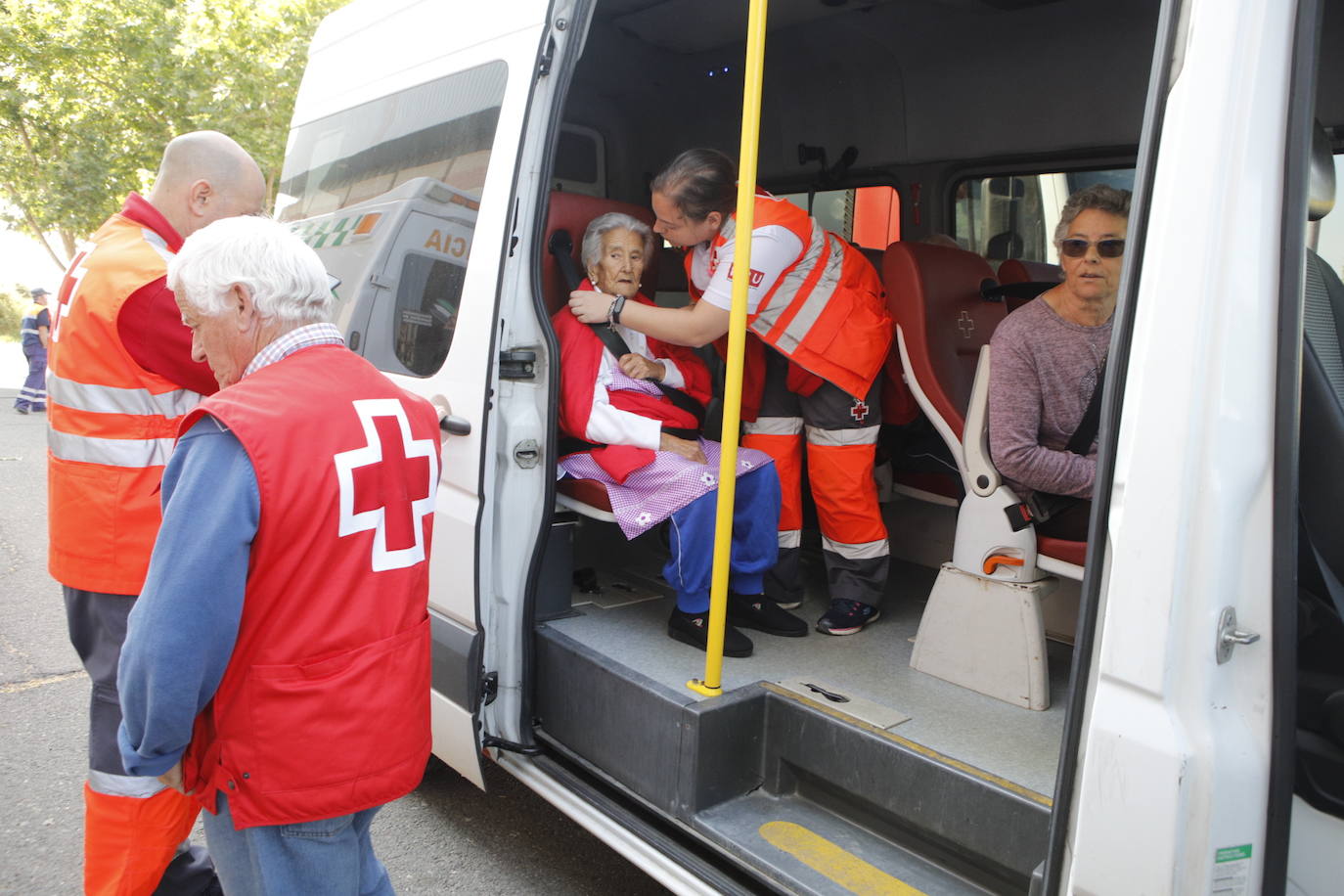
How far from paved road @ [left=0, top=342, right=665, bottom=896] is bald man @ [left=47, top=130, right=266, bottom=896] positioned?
2.35 feet

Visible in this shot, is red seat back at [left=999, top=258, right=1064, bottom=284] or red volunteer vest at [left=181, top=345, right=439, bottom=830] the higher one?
red seat back at [left=999, top=258, right=1064, bottom=284]

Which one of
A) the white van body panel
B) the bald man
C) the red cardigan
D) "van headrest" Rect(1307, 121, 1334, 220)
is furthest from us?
the red cardigan

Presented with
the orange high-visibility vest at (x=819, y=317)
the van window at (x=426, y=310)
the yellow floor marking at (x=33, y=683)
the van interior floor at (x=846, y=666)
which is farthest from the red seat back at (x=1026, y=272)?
the yellow floor marking at (x=33, y=683)

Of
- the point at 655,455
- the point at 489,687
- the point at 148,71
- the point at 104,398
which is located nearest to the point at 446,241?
the point at 655,455

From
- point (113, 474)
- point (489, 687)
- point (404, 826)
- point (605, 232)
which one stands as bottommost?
point (404, 826)

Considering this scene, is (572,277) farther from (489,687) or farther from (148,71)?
(148,71)

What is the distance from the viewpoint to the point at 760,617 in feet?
9.81

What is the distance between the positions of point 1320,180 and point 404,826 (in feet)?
9.57

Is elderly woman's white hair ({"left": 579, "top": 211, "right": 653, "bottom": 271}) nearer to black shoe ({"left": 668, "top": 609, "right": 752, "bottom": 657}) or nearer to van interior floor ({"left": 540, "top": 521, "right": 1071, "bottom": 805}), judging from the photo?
van interior floor ({"left": 540, "top": 521, "right": 1071, "bottom": 805})

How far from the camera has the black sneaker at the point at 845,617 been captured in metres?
3.03

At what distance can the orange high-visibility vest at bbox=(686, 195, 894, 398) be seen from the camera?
2979mm

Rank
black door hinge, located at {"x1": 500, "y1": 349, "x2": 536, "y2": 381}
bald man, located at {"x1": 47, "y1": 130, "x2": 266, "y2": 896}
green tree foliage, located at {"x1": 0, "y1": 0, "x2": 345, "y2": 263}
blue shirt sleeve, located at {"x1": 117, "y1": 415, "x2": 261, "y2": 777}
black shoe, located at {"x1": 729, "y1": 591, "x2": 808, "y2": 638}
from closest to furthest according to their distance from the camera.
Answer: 1. blue shirt sleeve, located at {"x1": 117, "y1": 415, "x2": 261, "y2": 777}
2. bald man, located at {"x1": 47, "y1": 130, "x2": 266, "y2": 896}
3. black door hinge, located at {"x1": 500, "y1": 349, "x2": 536, "y2": 381}
4. black shoe, located at {"x1": 729, "y1": 591, "x2": 808, "y2": 638}
5. green tree foliage, located at {"x1": 0, "y1": 0, "x2": 345, "y2": 263}

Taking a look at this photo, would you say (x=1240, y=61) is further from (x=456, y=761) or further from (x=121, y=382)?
(x=456, y=761)

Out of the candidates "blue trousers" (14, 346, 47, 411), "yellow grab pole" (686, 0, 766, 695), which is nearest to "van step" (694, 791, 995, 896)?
"yellow grab pole" (686, 0, 766, 695)
